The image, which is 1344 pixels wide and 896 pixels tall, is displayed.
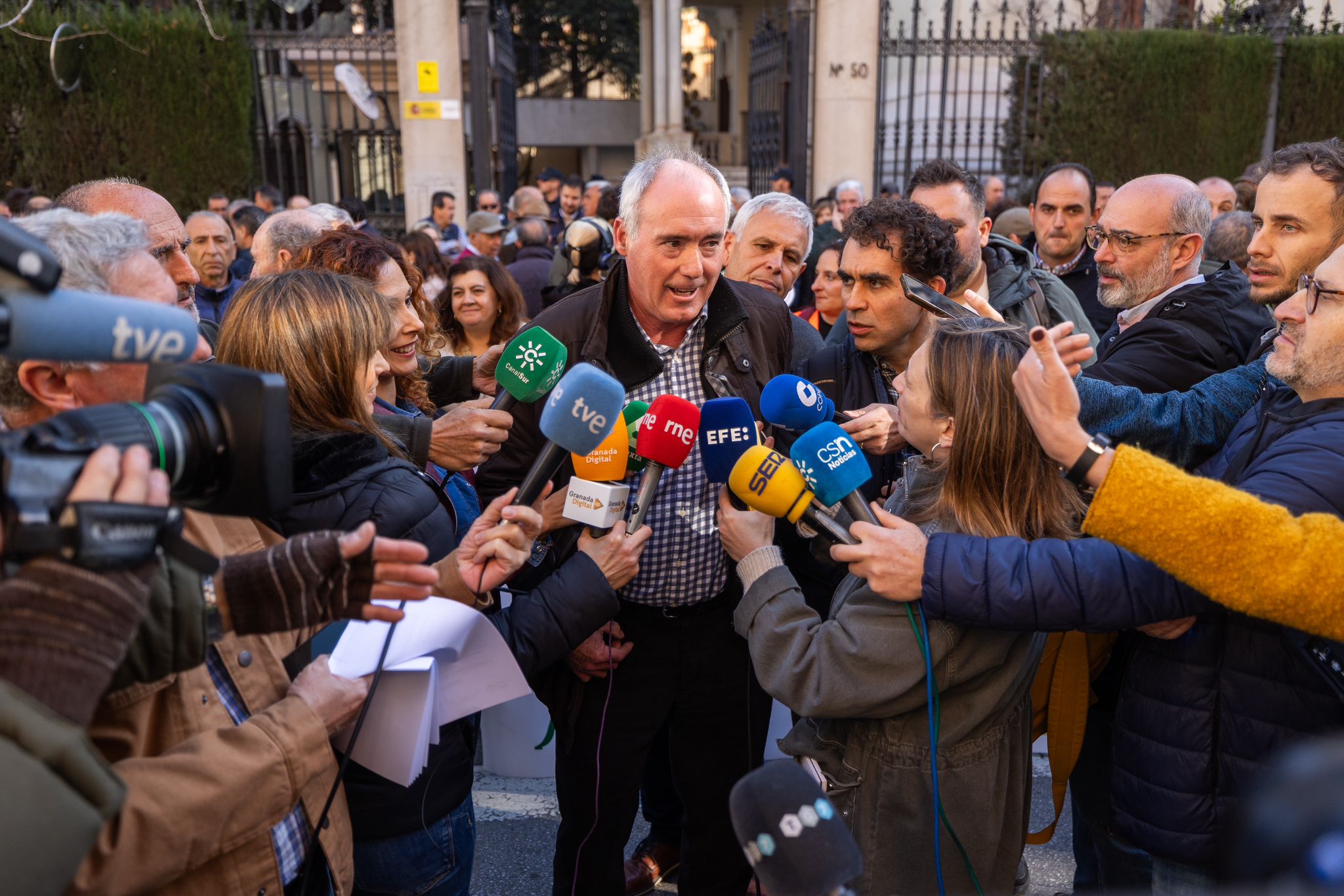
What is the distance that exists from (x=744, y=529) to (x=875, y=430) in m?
0.58

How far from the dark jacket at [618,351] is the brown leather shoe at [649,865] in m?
1.42

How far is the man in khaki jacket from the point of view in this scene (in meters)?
1.42

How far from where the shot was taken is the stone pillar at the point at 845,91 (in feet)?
39.7

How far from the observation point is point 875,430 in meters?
2.62

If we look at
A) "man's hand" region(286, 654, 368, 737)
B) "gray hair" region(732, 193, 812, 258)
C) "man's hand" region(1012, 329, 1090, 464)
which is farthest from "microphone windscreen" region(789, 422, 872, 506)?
"gray hair" region(732, 193, 812, 258)

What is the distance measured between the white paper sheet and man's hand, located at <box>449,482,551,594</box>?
17 cm

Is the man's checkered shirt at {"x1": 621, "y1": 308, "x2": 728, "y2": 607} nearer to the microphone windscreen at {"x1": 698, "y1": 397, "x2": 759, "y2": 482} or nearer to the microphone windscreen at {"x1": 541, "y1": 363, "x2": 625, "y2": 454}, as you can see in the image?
the microphone windscreen at {"x1": 698, "y1": 397, "x2": 759, "y2": 482}

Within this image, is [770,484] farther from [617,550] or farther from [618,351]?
[618,351]

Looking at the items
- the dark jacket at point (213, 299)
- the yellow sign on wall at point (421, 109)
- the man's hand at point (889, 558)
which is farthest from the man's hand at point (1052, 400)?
the yellow sign on wall at point (421, 109)

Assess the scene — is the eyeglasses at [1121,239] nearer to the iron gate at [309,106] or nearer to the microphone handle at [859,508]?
the microphone handle at [859,508]

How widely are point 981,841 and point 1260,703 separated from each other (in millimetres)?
622

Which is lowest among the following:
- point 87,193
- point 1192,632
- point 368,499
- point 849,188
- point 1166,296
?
point 1192,632

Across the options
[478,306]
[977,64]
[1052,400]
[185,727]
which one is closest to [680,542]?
[1052,400]

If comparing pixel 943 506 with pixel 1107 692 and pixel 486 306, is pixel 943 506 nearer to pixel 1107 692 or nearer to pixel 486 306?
pixel 1107 692
